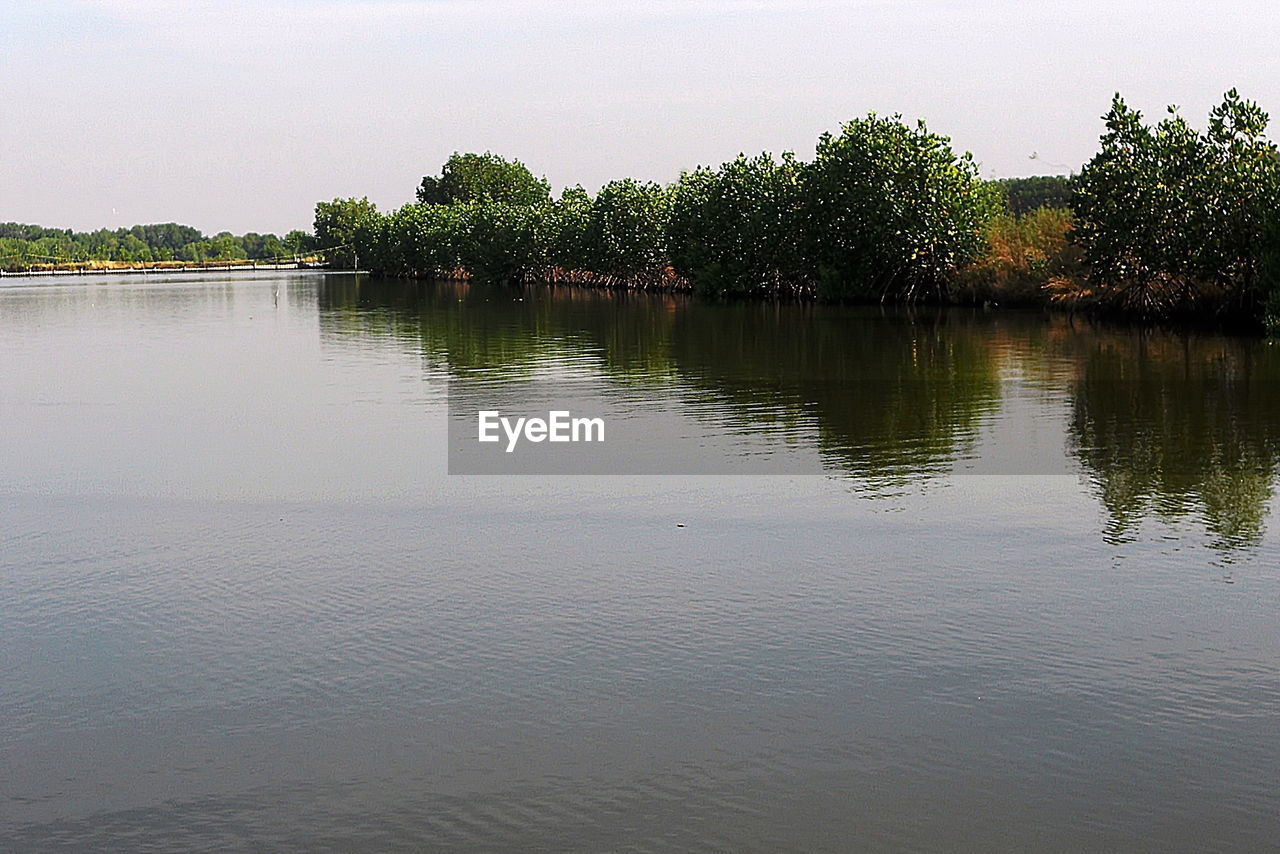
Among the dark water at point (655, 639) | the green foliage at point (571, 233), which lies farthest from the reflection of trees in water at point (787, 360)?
Answer: the green foliage at point (571, 233)

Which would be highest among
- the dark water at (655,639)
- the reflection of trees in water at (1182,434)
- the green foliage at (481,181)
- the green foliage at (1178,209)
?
the green foliage at (481,181)

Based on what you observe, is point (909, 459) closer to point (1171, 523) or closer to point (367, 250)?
point (1171, 523)

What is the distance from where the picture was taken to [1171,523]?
40.8 feet

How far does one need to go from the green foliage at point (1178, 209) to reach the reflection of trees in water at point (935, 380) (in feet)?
8.89

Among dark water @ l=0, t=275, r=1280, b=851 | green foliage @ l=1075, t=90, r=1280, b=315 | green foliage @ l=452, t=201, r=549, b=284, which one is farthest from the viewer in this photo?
green foliage @ l=452, t=201, r=549, b=284

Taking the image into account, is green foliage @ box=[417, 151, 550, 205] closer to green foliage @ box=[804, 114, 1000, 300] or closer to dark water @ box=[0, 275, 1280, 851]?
green foliage @ box=[804, 114, 1000, 300]

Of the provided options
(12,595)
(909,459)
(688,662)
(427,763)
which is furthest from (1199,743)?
(909,459)

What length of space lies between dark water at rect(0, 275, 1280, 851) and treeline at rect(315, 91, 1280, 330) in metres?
20.6

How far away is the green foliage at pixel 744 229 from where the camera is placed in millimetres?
62938

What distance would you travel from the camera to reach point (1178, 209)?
39281 millimetres

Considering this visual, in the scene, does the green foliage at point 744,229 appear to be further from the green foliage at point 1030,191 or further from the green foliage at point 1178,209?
the green foliage at point 1030,191

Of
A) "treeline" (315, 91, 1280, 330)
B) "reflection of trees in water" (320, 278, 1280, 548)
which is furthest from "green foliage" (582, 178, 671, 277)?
"reflection of trees in water" (320, 278, 1280, 548)

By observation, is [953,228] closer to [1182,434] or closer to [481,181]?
[1182,434]

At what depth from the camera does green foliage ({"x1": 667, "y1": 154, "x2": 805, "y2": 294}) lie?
62938 millimetres
